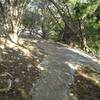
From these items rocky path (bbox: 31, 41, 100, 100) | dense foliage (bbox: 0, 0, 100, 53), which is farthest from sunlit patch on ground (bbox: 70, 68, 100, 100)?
dense foliage (bbox: 0, 0, 100, 53)

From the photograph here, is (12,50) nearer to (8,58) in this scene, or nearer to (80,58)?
(8,58)

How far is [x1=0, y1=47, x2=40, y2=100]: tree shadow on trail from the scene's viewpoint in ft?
31.6

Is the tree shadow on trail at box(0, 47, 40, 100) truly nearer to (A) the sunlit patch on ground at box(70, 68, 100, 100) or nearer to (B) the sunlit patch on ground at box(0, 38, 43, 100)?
(B) the sunlit patch on ground at box(0, 38, 43, 100)

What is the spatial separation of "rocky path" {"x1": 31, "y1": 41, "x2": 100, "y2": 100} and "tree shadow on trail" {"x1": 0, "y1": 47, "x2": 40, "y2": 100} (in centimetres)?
27

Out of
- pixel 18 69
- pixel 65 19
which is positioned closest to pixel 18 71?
pixel 18 69

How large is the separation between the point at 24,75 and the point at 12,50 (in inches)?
92.7

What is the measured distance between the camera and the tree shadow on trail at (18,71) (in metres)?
9.63

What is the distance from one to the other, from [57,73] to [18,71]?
169 centimetres

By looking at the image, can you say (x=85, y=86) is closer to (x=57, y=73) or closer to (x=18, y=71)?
(x=57, y=73)

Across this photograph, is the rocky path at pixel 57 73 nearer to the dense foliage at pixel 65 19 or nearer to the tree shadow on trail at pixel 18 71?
the tree shadow on trail at pixel 18 71

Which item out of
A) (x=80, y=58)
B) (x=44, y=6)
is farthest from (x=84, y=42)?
(x=44, y=6)

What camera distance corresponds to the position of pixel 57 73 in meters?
11.7

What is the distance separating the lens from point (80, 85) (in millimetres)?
11094

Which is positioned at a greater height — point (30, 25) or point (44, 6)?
point (44, 6)
